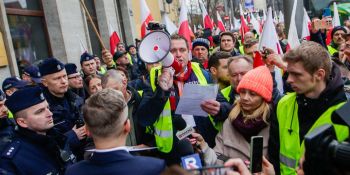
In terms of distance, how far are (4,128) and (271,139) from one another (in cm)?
253

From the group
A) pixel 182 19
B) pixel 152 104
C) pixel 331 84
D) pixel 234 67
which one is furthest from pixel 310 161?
pixel 182 19

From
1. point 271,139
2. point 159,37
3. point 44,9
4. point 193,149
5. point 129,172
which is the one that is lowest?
point 193,149

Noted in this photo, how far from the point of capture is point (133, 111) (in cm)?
371

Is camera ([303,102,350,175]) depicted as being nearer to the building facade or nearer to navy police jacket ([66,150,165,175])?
navy police jacket ([66,150,165,175])

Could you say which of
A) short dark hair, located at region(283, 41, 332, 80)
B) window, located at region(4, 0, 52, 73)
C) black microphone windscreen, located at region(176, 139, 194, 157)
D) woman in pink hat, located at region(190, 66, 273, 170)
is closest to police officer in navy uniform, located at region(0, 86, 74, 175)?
black microphone windscreen, located at region(176, 139, 194, 157)

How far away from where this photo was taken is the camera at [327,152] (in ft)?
3.50

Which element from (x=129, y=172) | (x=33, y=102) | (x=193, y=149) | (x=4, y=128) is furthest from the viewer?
(x=4, y=128)

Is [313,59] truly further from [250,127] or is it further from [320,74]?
[250,127]

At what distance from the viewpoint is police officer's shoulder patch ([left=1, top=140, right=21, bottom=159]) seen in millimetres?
2400

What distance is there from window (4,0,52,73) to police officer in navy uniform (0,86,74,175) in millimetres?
4520

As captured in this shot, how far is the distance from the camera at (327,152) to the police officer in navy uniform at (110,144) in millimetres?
883

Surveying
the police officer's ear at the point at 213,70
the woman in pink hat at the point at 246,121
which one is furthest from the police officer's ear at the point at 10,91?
the woman in pink hat at the point at 246,121

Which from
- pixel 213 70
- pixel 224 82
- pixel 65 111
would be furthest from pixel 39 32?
pixel 224 82

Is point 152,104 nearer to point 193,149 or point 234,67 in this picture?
point 193,149
